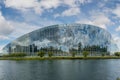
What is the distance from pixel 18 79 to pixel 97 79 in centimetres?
1469

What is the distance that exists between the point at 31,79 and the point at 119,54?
137 metres

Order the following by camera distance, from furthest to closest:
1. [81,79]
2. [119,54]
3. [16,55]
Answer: [119,54]
[16,55]
[81,79]

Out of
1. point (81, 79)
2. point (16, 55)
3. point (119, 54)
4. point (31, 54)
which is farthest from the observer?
point (31, 54)

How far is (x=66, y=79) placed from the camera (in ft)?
138

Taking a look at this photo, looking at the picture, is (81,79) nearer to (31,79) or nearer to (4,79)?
(31,79)

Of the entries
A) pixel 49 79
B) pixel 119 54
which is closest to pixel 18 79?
pixel 49 79

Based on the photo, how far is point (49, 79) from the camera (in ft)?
140

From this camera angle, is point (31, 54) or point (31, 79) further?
point (31, 54)

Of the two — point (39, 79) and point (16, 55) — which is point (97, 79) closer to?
point (39, 79)

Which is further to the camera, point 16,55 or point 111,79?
point 16,55

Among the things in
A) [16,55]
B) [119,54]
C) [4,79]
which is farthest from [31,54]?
[4,79]

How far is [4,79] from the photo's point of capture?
43344mm

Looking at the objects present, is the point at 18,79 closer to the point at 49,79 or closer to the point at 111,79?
the point at 49,79

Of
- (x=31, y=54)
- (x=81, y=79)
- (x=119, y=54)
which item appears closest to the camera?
(x=81, y=79)
